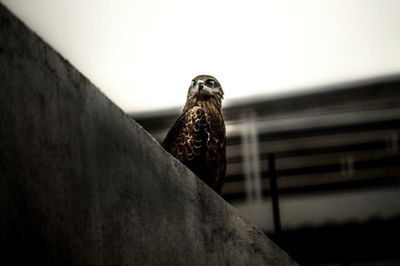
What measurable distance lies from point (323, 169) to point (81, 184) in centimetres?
426

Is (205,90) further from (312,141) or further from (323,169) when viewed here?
(323,169)

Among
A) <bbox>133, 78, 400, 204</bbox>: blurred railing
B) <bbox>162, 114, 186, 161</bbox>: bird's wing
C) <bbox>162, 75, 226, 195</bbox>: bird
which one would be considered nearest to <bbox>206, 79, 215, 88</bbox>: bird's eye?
<bbox>162, 75, 226, 195</bbox>: bird

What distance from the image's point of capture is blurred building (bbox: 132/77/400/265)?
187 inches

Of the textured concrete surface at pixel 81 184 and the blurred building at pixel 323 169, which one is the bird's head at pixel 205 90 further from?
the textured concrete surface at pixel 81 184

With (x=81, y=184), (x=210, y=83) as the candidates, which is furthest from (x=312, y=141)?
(x=81, y=184)

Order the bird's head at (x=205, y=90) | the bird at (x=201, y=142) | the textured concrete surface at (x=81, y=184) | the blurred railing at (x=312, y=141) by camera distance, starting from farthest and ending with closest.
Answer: the blurred railing at (x=312, y=141), the bird's head at (x=205, y=90), the bird at (x=201, y=142), the textured concrete surface at (x=81, y=184)

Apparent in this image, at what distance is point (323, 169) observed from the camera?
5.18 metres

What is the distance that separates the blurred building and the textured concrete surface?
120 inches

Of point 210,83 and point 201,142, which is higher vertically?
point 210,83

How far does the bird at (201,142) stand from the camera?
10.5 feet

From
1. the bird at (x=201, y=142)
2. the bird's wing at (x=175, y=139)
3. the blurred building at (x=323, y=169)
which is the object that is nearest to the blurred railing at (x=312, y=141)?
the blurred building at (x=323, y=169)

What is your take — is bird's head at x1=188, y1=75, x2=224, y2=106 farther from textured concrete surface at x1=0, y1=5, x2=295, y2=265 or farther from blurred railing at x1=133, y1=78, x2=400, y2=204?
textured concrete surface at x1=0, y1=5, x2=295, y2=265

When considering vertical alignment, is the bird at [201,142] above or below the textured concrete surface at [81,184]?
above

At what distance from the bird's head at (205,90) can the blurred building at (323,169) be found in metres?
0.88
